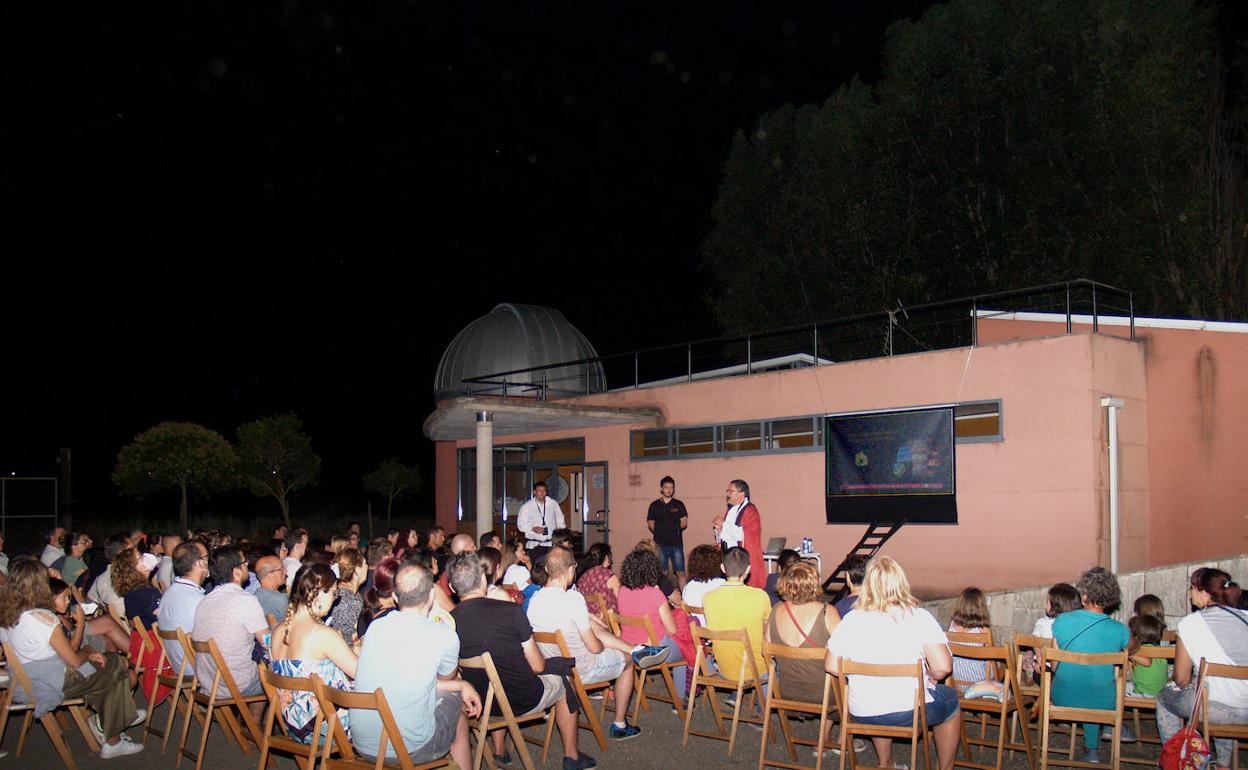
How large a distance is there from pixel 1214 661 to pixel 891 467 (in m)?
7.73

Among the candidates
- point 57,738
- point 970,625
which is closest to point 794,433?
point 970,625

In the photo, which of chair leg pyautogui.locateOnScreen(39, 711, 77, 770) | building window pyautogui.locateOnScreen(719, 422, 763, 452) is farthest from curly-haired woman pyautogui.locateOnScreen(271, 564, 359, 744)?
building window pyautogui.locateOnScreen(719, 422, 763, 452)

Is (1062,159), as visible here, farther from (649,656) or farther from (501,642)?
(501,642)

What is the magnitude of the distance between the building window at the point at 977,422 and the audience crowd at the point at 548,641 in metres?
4.43

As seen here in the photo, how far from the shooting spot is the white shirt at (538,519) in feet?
44.4

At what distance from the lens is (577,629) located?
5.81 metres

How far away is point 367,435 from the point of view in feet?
169

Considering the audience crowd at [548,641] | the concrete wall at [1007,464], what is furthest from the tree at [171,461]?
the audience crowd at [548,641]

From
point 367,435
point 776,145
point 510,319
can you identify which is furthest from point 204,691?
point 367,435

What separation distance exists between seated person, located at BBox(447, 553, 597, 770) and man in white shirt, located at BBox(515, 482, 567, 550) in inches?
320

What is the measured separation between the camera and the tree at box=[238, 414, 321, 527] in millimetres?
34094

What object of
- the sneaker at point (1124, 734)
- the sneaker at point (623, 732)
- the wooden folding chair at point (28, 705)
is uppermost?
the wooden folding chair at point (28, 705)

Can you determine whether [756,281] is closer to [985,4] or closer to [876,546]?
[985,4]

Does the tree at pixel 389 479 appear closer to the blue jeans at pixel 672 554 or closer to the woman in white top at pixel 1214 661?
the blue jeans at pixel 672 554
